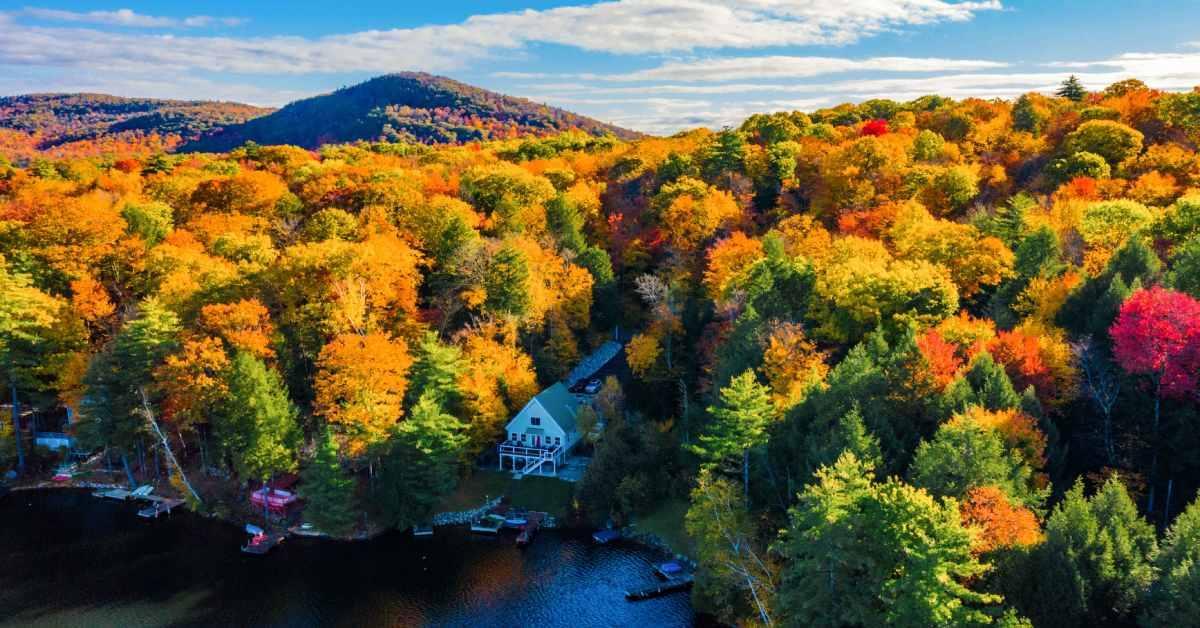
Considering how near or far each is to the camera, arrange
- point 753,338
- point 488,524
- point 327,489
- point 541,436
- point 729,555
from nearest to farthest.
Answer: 1. point 729,555
2. point 753,338
3. point 327,489
4. point 488,524
5. point 541,436

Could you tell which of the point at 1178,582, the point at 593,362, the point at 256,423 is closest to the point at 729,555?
the point at 1178,582

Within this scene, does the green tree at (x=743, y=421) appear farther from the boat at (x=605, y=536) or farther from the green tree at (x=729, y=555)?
the boat at (x=605, y=536)

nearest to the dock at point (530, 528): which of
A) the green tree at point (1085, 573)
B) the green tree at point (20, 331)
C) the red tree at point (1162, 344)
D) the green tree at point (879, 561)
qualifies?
the green tree at point (879, 561)

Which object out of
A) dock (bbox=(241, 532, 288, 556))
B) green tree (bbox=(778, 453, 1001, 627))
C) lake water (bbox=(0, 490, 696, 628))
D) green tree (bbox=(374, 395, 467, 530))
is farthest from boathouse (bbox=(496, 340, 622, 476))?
green tree (bbox=(778, 453, 1001, 627))

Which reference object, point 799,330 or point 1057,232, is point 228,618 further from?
point 1057,232

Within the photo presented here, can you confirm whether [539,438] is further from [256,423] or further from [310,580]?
[256,423]

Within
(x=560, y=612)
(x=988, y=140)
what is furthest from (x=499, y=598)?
(x=988, y=140)

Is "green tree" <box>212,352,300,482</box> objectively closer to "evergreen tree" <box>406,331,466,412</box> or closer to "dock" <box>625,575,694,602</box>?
"evergreen tree" <box>406,331,466,412</box>

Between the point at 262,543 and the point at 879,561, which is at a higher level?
the point at 879,561
